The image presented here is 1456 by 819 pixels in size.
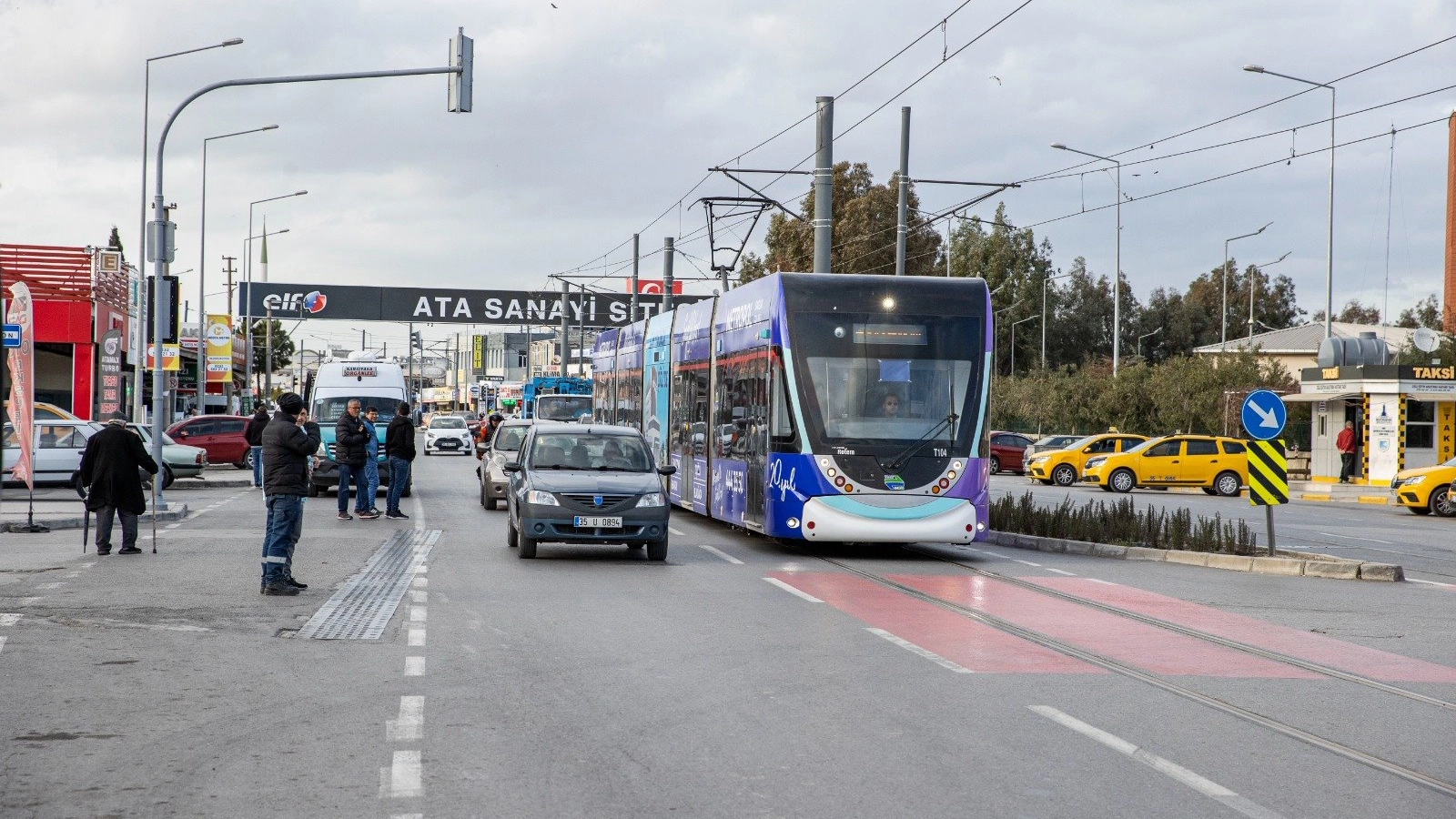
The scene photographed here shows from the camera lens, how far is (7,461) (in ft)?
79.3

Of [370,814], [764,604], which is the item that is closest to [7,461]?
[764,604]

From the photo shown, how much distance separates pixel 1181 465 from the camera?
41.8 m

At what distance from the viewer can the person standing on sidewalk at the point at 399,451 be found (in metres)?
24.5

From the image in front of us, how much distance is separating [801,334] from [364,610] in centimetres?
724

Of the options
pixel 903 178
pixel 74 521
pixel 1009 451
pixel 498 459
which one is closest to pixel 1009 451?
pixel 1009 451

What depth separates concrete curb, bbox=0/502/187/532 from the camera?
21.3 m

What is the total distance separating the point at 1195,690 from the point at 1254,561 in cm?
945

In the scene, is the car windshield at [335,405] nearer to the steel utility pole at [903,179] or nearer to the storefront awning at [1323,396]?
the steel utility pole at [903,179]

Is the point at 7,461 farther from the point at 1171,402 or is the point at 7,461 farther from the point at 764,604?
the point at 1171,402

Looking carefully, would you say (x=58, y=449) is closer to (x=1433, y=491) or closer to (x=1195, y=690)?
(x=1195, y=690)

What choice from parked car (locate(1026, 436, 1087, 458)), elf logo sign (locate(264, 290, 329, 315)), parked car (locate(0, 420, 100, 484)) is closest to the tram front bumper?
parked car (locate(0, 420, 100, 484))

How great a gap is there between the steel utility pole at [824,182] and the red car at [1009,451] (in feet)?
93.1

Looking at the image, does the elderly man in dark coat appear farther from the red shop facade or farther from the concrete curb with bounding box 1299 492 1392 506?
the concrete curb with bounding box 1299 492 1392 506

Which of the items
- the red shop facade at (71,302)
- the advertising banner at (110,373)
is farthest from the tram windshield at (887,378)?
the red shop facade at (71,302)
